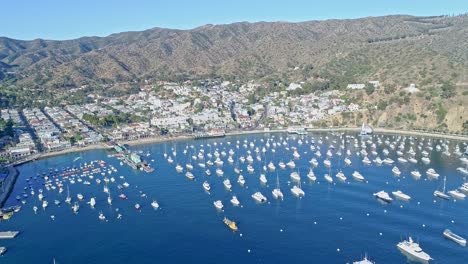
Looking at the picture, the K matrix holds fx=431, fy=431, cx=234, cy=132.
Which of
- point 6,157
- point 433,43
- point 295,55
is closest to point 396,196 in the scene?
point 6,157

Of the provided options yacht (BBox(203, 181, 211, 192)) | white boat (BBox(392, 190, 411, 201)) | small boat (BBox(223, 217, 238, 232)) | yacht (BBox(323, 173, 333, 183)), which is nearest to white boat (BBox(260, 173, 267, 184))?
yacht (BBox(203, 181, 211, 192))

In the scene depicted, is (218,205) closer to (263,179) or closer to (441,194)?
(263,179)

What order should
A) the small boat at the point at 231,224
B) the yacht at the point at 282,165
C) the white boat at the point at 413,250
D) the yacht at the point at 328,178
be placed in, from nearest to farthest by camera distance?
the white boat at the point at 413,250, the small boat at the point at 231,224, the yacht at the point at 328,178, the yacht at the point at 282,165

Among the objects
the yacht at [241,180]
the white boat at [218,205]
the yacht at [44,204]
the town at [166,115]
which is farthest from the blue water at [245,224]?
the town at [166,115]

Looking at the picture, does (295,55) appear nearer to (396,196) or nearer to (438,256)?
(396,196)

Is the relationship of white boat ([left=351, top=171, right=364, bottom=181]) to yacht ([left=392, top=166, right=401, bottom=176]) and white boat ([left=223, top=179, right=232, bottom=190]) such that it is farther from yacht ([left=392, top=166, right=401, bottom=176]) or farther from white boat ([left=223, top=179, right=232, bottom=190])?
white boat ([left=223, top=179, right=232, bottom=190])

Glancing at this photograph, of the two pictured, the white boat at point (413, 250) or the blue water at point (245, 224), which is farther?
the blue water at point (245, 224)

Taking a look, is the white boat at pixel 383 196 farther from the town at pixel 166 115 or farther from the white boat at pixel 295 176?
the town at pixel 166 115

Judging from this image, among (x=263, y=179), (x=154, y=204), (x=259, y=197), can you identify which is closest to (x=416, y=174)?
(x=263, y=179)
